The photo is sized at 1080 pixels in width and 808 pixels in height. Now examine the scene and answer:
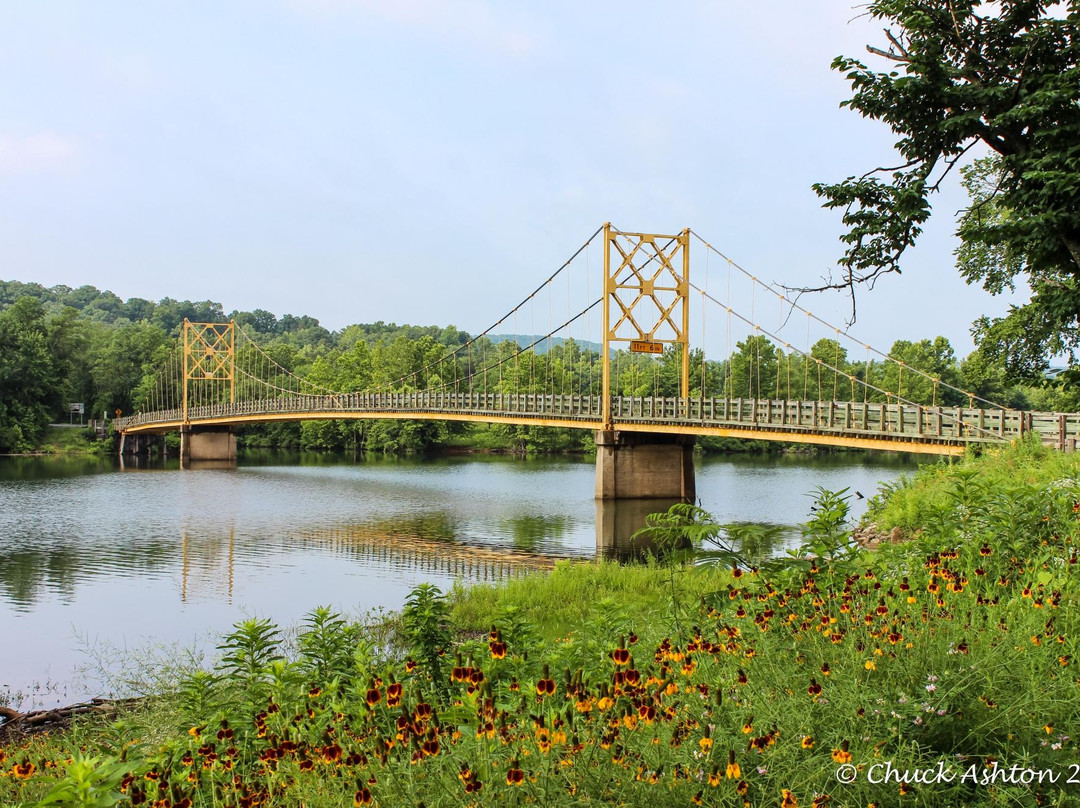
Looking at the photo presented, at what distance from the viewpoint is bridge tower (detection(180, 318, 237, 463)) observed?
229 feet

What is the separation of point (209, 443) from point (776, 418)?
4926 cm

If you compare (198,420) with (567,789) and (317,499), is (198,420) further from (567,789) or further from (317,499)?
(567,789)

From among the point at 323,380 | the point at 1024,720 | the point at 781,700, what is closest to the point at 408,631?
the point at 781,700

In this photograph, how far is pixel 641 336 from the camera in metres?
40.2

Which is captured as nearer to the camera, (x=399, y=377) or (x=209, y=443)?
(x=209, y=443)

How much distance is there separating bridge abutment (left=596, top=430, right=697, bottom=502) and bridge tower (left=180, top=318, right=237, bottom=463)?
39.8 meters

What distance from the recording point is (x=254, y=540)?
26.3m

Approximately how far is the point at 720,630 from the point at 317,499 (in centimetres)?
3466

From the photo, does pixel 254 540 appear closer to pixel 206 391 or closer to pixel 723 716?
pixel 723 716

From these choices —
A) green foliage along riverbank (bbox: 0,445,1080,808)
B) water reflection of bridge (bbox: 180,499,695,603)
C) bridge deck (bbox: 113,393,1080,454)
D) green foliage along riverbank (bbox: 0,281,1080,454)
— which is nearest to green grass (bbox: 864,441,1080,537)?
bridge deck (bbox: 113,393,1080,454)

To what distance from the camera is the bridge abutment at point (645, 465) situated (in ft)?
119

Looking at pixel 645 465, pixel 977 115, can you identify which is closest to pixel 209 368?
pixel 645 465

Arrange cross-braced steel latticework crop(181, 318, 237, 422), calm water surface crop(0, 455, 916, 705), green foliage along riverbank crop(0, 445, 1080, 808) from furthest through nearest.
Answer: cross-braced steel latticework crop(181, 318, 237, 422), calm water surface crop(0, 455, 916, 705), green foliage along riverbank crop(0, 445, 1080, 808)

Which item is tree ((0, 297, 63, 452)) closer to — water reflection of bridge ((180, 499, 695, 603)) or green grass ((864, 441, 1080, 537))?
water reflection of bridge ((180, 499, 695, 603))
